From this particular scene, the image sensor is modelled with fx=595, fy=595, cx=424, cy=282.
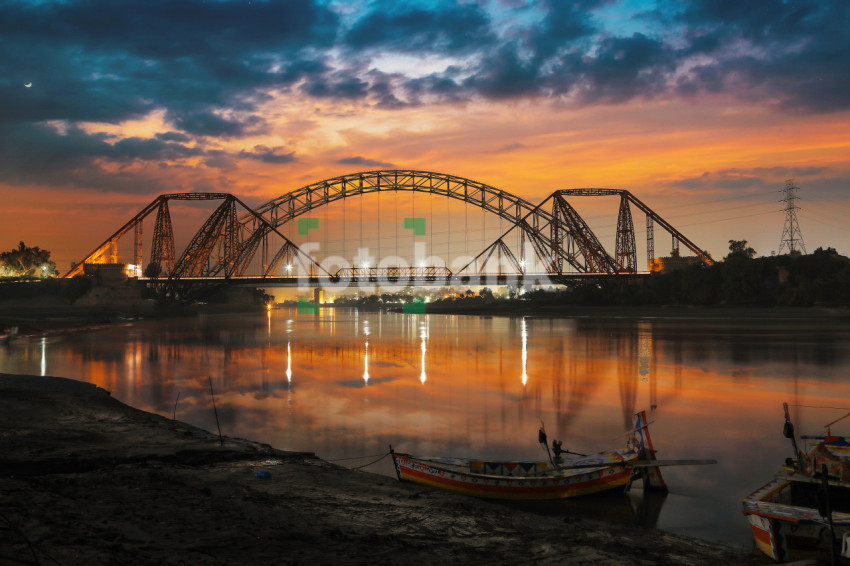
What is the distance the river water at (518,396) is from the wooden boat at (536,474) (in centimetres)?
34

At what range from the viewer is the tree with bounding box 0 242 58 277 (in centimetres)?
11594

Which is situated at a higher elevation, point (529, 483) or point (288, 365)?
point (529, 483)

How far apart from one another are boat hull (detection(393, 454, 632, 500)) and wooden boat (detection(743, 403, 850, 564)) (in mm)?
2197

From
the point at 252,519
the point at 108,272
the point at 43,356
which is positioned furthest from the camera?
the point at 108,272

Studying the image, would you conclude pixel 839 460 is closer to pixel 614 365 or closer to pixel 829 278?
pixel 614 365

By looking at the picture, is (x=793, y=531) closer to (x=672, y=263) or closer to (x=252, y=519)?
(x=252, y=519)

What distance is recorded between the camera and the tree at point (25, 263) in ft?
380

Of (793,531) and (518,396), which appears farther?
(518,396)

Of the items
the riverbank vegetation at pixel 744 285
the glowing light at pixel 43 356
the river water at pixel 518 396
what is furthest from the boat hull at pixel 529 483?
the riverbank vegetation at pixel 744 285

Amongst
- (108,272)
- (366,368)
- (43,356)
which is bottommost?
(366,368)

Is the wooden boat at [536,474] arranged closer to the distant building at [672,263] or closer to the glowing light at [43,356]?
the glowing light at [43,356]

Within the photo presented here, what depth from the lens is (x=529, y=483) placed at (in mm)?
9109

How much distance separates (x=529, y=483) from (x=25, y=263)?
135132mm

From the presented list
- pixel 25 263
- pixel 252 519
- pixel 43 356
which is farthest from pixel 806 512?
pixel 25 263
